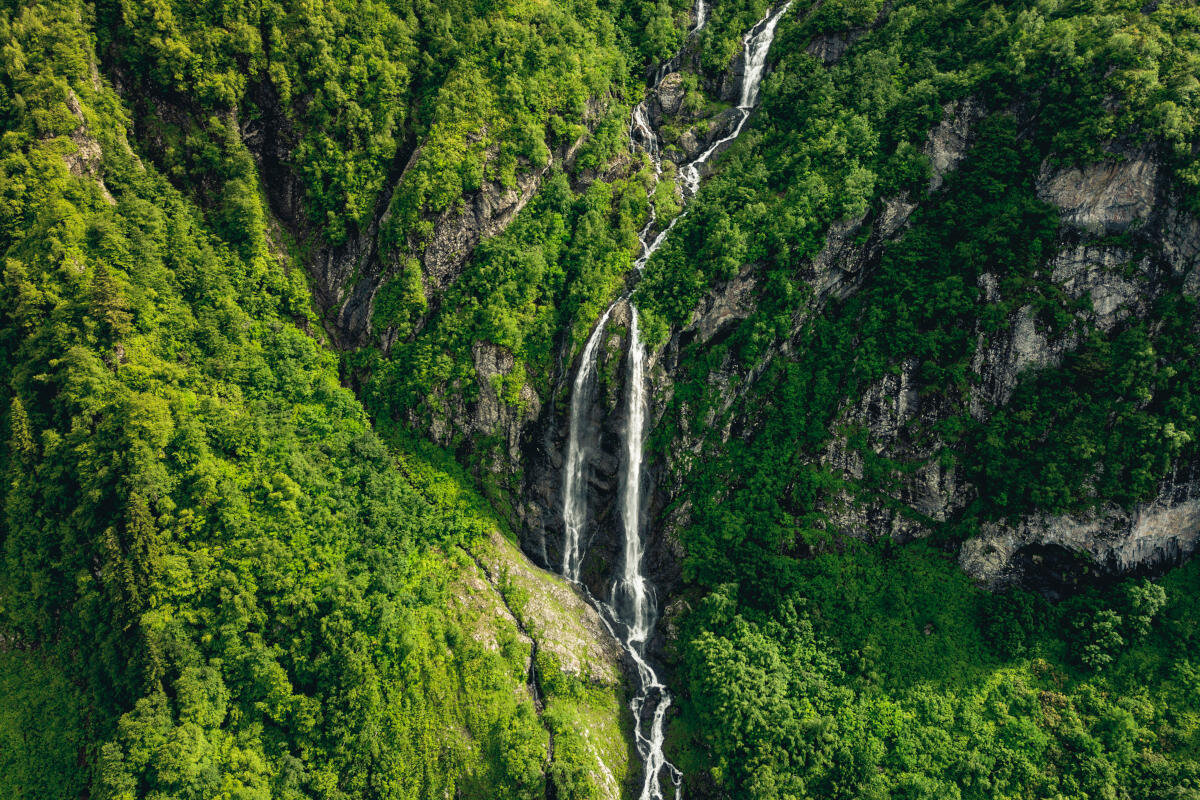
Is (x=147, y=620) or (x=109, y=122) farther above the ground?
(x=109, y=122)

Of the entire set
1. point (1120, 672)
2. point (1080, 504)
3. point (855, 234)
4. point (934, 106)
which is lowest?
point (1120, 672)

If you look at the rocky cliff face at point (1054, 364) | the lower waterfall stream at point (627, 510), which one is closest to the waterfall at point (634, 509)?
the lower waterfall stream at point (627, 510)

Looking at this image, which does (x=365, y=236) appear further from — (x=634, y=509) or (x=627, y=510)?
(x=634, y=509)

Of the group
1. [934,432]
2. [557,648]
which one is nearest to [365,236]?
[557,648]

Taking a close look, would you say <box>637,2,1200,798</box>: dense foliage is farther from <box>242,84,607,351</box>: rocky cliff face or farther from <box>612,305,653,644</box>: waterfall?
<box>242,84,607,351</box>: rocky cliff face

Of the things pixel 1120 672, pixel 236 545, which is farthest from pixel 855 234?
pixel 236 545

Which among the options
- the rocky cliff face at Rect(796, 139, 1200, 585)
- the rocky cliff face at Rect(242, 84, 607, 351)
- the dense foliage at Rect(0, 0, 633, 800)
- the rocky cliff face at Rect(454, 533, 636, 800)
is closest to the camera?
the dense foliage at Rect(0, 0, 633, 800)

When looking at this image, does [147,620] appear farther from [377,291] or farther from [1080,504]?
[1080,504]

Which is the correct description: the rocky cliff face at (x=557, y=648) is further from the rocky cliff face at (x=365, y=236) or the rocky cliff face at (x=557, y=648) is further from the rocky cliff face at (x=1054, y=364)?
the rocky cliff face at (x=365, y=236)


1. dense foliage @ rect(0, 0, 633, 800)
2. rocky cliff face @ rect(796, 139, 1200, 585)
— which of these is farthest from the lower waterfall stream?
rocky cliff face @ rect(796, 139, 1200, 585)
